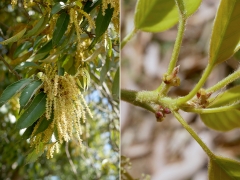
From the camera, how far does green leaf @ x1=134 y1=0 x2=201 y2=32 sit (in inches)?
15.2

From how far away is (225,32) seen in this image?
273 mm

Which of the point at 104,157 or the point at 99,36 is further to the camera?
the point at 104,157

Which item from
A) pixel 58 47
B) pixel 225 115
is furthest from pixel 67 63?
pixel 225 115

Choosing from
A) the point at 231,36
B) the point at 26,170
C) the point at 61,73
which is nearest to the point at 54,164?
the point at 26,170

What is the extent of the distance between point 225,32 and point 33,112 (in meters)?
0.30

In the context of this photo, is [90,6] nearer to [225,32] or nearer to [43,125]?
[43,125]

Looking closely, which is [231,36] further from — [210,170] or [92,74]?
[92,74]

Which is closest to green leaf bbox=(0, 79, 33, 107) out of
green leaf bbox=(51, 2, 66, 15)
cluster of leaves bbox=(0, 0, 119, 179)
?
cluster of leaves bbox=(0, 0, 119, 179)

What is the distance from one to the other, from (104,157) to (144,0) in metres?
0.73

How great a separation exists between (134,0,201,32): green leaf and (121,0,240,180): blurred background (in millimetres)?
103

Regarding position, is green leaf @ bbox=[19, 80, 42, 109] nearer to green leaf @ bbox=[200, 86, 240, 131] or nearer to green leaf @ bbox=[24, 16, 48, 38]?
green leaf @ bbox=[24, 16, 48, 38]

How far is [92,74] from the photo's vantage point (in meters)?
0.72

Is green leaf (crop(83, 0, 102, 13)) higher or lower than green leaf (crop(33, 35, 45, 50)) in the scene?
higher

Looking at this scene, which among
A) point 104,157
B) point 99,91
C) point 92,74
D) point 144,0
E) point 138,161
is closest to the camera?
point 144,0
